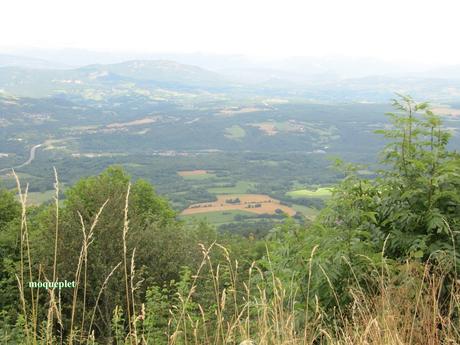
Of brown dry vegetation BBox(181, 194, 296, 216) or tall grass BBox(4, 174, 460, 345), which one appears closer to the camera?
tall grass BBox(4, 174, 460, 345)

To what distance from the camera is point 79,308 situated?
13094mm

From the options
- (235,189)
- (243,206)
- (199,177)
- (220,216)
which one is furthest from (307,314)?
(199,177)

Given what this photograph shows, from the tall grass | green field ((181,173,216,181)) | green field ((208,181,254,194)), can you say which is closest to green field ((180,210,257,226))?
green field ((208,181,254,194))

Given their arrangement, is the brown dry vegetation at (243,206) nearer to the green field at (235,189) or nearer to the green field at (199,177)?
the green field at (235,189)

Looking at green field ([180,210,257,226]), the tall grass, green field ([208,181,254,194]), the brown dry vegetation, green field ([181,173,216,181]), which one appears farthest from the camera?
green field ([181,173,216,181])

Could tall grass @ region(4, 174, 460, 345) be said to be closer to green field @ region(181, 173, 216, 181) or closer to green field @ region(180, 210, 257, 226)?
green field @ region(180, 210, 257, 226)

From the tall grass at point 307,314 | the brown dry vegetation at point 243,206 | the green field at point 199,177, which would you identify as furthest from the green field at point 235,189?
the tall grass at point 307,314

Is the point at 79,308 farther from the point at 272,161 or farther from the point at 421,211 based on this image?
the point at 272,161

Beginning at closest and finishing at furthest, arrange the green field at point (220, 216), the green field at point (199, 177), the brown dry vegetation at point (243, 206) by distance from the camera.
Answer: the green field at point (220, 216)
the brown dry vegetation at point (243, 206)
the green field at point (199, 177)

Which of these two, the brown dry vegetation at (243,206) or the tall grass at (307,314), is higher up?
the tall grass at (307,314)

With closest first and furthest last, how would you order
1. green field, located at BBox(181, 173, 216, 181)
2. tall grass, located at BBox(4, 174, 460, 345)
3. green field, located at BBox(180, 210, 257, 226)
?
1. tall grass, located at BBox(4, 174, 460, 345)
2. green field, located at BBox(180, 210, 257, 226)
3. green field, located at BBox(181, 173, 216, 181)

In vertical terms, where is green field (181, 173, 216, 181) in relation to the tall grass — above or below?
below

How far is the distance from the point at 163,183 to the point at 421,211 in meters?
120

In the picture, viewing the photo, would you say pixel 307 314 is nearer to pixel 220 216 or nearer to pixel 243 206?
pixel 220 216
